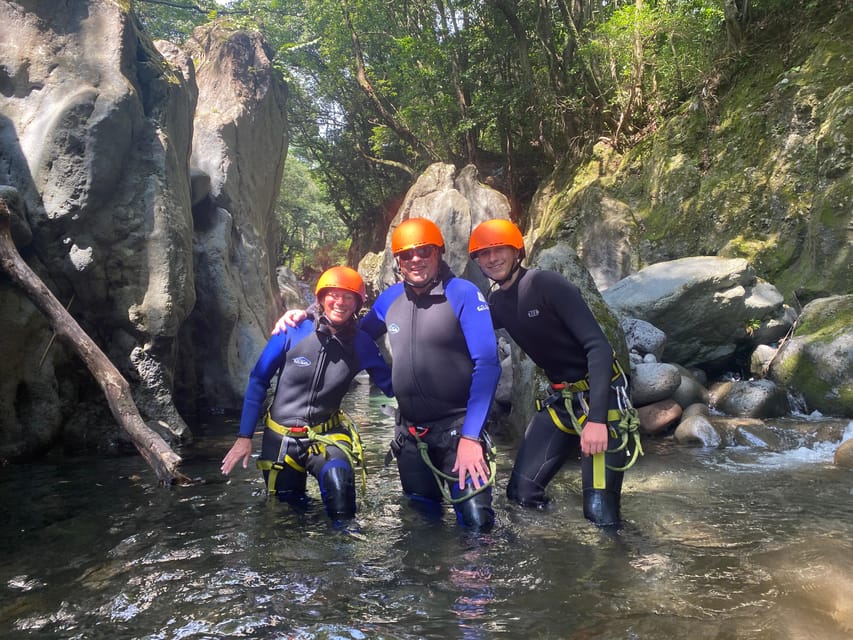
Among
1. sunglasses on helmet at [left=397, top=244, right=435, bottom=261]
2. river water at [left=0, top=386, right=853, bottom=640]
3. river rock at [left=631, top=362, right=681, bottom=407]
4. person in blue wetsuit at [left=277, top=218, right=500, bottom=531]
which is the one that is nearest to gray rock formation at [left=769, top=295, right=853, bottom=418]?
river rock at [left=631, top=362, right=681, bottom=407]

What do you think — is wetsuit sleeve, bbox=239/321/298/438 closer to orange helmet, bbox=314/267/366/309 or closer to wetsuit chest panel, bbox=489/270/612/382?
orange helmet, bbox=314/267/366/309

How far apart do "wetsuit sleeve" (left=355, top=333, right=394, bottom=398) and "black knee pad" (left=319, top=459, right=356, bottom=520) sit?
2.46ft

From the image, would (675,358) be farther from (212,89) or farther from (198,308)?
(212,89)

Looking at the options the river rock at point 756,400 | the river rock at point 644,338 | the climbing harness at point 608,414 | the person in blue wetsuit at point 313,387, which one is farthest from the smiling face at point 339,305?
the river rock at point 756,400


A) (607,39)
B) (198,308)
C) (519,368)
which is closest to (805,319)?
(519,368)

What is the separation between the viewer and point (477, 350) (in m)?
4.45

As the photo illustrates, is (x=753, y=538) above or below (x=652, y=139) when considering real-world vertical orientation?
below

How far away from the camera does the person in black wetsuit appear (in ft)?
14.4

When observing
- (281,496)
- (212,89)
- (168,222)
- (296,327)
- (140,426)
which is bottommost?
(281,496)

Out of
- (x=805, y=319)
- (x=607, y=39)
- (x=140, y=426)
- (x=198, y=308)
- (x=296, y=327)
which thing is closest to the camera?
(x=296, y=327)

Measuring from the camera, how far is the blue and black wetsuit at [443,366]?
14.7 ft

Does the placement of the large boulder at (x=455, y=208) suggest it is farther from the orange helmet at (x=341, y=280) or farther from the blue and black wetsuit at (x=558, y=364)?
the blue and black wetsuit at (x=558, y=364)

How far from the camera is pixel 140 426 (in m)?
6.17

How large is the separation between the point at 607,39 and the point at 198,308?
1261 centimetres
